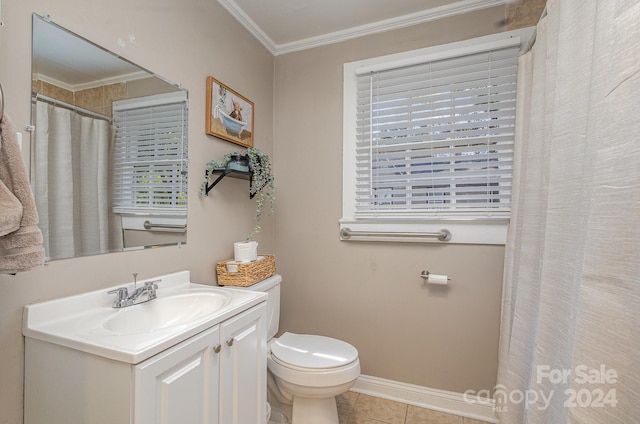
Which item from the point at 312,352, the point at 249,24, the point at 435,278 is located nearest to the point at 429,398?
the point at 435,278

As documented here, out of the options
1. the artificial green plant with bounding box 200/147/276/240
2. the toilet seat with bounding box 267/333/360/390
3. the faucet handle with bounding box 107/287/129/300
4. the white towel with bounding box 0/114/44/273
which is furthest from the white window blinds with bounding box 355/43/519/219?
the white towel with bounding box 0/114/44/273

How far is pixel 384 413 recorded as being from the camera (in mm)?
1766

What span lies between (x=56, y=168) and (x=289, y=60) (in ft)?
5.50

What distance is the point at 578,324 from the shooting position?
0.71 m

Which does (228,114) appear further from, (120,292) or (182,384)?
(182,384)

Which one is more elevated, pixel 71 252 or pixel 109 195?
pixel 109 195

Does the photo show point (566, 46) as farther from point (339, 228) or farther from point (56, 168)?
point (56, 168)

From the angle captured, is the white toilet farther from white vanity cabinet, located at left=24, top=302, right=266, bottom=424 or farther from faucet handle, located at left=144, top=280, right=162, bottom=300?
faucet handle, located at left=144, top=280, right=162, bottom=300

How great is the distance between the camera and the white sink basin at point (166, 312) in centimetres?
104

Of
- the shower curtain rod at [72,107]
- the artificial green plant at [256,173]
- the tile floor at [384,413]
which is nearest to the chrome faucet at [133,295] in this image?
the artificial green plant at [256,173]

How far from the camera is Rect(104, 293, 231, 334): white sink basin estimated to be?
104 centimetres

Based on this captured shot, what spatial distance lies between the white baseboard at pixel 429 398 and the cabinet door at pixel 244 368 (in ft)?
3.10

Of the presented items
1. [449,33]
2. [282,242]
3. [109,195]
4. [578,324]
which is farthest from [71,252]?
[449,33]

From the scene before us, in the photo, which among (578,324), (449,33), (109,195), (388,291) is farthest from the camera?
(388,291)
